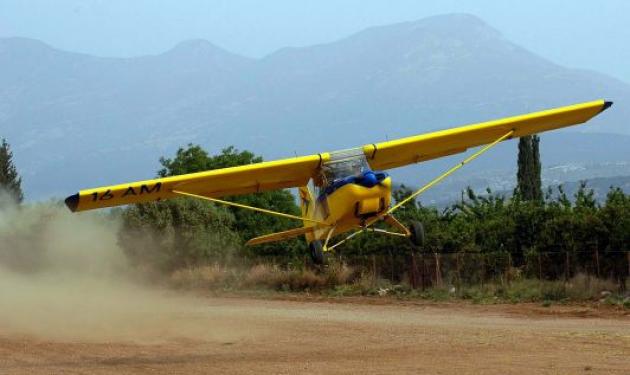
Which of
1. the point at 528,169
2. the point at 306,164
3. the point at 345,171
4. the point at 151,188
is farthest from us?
the point at 528,169

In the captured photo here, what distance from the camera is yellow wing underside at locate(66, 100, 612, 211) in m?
22.0

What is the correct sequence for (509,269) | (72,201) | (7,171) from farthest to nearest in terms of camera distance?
(7,171) → (509,269) → (72,201)

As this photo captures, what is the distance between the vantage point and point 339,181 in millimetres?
20844

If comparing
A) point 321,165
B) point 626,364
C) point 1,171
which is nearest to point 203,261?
point 321,165

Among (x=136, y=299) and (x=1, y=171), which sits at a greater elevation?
(x=1, y=171)

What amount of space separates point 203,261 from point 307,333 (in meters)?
20.3

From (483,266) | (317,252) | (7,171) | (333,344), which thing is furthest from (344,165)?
(7,171)

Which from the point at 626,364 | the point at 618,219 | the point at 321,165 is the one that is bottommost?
the point at 626,364

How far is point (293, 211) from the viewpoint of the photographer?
221ft

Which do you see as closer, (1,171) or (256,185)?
(256,185)

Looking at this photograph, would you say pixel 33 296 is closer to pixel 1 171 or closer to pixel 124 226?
pixel 124 226

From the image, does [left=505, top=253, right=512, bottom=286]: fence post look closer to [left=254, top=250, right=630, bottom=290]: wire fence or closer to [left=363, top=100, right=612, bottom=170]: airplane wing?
[left=254, top=250, right=630, bottom=290]: wire fence

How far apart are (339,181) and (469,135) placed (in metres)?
4.85

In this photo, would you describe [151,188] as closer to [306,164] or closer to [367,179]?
[306,164]
